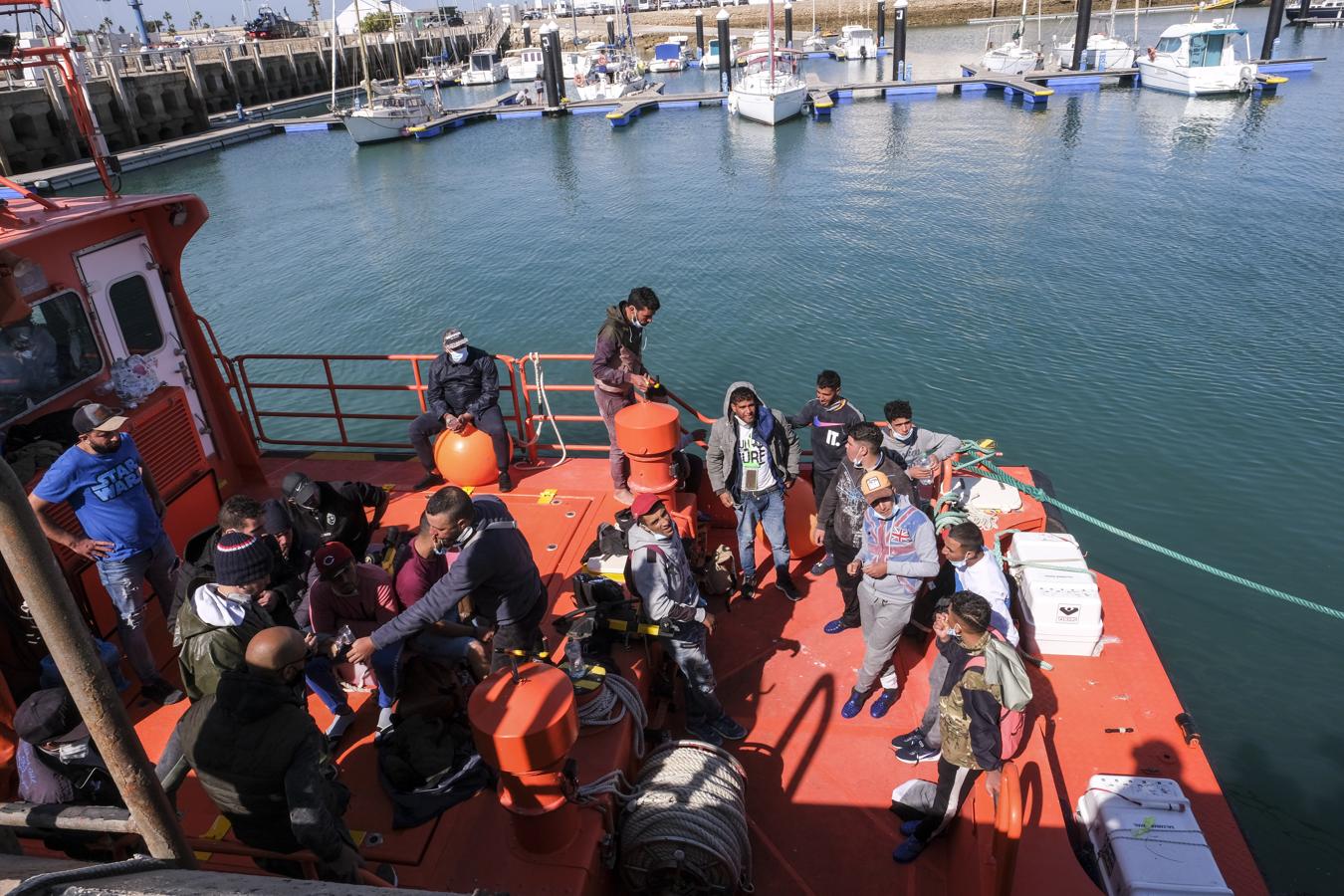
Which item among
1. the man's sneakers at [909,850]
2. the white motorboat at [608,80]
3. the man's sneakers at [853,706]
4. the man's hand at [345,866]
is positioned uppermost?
the white motorboat at [608,80]

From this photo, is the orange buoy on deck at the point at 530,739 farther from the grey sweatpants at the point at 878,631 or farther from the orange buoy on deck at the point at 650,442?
the orange buoy on deck at the point at 650,442

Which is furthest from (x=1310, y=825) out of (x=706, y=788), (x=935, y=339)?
(x=935, y=339)

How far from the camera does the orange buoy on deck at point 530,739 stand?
3.71 m

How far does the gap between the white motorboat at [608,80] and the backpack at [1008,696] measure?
61584mm

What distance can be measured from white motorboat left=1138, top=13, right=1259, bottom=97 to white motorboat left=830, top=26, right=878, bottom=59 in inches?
1179

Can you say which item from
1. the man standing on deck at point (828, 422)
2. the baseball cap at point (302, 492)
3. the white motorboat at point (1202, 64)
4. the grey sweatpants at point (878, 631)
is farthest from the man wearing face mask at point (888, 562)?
the white motorboat at point (1202, 64)

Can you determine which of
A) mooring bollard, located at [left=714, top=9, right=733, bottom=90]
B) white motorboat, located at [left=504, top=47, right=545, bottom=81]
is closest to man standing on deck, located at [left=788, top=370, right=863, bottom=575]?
mooring bollard, located at [left=714, top=9, right=733, bottom=90]

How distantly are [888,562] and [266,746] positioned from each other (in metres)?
3.74

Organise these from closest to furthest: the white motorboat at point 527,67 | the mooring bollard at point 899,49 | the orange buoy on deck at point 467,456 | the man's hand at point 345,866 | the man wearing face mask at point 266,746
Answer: the man wearing face mask at point 266,746
the man's hand at point 345,866
the orange buoy on deck at point 467,456
the mooring bollard at point 899,49
the white motorboat at point 527,67

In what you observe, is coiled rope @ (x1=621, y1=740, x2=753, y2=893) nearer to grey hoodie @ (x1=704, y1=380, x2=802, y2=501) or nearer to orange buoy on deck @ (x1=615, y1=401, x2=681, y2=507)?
grey hoodie @ (x1=704, y1=380, x2=802, y2=501)

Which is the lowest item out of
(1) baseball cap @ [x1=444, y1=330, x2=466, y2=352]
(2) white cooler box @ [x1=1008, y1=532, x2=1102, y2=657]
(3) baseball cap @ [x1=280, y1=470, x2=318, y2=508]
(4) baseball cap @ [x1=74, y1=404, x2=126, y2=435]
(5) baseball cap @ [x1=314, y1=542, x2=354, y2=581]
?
(2) white cooler box @ [x1=1008, y1=532, x2=1102, y2=657]

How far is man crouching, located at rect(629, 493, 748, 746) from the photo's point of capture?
4828mm

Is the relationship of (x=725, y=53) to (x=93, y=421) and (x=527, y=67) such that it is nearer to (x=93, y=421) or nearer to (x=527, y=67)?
(x=527, y=67)

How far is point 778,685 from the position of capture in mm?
6090
